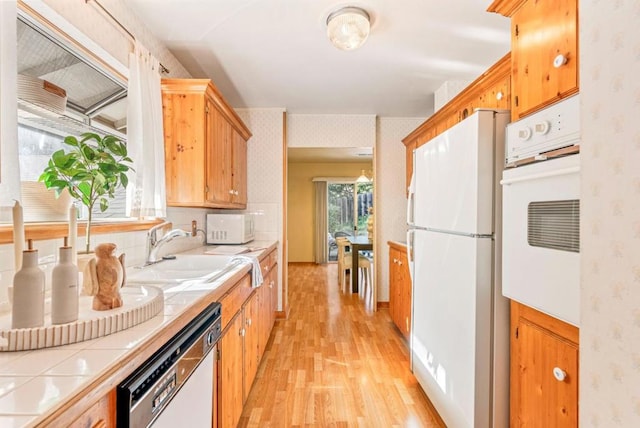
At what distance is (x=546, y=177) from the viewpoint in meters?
1.12

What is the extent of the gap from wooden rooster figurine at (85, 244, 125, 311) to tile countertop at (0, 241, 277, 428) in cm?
12

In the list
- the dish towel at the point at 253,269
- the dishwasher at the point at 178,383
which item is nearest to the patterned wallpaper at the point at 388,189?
the dish towel at the point at 253,269

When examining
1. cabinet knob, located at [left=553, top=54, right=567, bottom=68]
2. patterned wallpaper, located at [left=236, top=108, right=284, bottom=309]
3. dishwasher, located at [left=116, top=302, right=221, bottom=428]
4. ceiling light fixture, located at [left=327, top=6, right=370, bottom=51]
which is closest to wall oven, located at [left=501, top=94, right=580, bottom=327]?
cabinet knob, located at [left=553, top=54, right=567, bottom=68]

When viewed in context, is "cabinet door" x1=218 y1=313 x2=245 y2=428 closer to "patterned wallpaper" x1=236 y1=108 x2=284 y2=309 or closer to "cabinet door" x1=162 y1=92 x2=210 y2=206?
"cabinet door" x1=162 y1=92 x2=210 y2=206

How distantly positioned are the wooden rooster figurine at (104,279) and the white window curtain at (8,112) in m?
0.34

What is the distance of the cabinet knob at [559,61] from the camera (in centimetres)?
110

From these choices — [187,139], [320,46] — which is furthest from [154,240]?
[320,46]

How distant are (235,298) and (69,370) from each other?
1.09 metres

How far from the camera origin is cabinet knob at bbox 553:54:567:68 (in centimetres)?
110

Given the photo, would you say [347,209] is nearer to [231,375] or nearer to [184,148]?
[184,148]

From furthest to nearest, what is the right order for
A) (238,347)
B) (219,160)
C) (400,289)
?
(400,289) → (219,160) → (238,347)

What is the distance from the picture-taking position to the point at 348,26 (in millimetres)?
1960

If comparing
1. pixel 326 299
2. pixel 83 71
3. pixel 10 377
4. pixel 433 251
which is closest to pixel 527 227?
pixel 433 251

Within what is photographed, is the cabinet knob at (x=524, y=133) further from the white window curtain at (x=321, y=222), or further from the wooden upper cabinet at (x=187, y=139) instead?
the white window curtain at (x=321, y=222)
